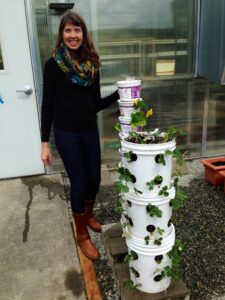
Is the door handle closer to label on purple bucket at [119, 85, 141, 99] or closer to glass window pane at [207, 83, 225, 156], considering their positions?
label on purple bucket at [119, 85, 141, 99]

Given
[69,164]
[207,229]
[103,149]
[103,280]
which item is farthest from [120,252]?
[103,149]

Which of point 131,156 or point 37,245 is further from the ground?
point 131,156

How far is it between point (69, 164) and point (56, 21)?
1.86 meters

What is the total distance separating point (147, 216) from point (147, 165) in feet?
0.98

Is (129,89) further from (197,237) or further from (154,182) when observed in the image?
(197,237)

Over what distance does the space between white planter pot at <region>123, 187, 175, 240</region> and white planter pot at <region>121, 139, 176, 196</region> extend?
0.16ft

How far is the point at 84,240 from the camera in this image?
2457mm

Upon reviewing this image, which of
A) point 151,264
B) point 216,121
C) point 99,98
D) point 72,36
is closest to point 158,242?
point 151,264

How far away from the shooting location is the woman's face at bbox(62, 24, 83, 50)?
81.6 inches

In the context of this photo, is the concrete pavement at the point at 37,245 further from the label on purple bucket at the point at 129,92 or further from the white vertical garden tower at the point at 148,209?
the label on purple bucket at the point at 129,92

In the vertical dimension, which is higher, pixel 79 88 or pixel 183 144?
pixel 79 88

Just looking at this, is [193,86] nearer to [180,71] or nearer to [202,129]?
[180,71]

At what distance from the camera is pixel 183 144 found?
166 inches

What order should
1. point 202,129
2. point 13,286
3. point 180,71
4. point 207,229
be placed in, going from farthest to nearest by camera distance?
point 202,129
point 180,71
point 207,229
point 13,286
